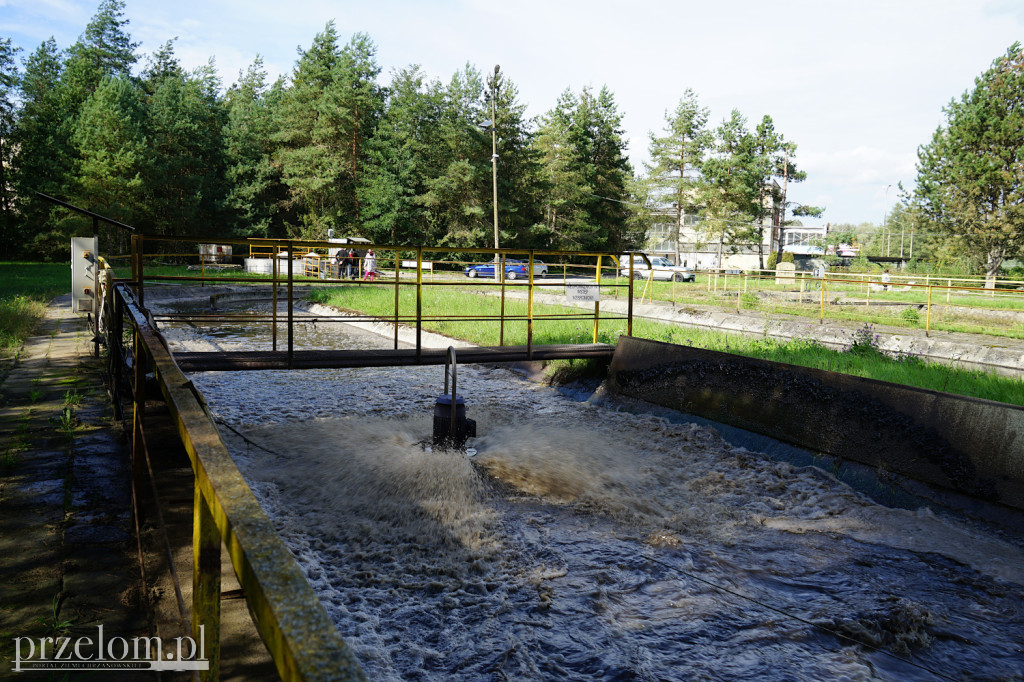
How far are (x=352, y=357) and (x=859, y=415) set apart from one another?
5827mm

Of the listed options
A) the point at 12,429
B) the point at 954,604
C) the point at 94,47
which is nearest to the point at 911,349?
the point at 954,604

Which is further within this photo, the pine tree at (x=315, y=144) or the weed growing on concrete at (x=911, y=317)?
the pine tree at (x=315, y=144)

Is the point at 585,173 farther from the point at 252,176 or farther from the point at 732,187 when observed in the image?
the point at 252,176

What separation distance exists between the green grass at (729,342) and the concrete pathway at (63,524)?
5.68 m

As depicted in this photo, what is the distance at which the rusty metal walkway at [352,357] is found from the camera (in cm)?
809

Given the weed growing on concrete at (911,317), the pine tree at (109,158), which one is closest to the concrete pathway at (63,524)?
the weed growing on concrete at (911,317)

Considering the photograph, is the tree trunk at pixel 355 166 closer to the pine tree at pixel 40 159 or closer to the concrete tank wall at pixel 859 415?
the pine tree at pixel 40 159

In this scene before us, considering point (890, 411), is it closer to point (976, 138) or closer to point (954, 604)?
point (954, 604)

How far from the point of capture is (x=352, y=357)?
8719 mm

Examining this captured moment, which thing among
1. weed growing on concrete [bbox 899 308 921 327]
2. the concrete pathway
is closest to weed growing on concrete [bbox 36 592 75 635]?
the concrete pathway

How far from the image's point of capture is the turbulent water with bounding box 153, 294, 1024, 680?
384 centimetres

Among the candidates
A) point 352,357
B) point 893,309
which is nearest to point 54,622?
point 352,357

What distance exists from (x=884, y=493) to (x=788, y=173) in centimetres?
6554

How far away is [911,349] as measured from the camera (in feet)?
42.7
